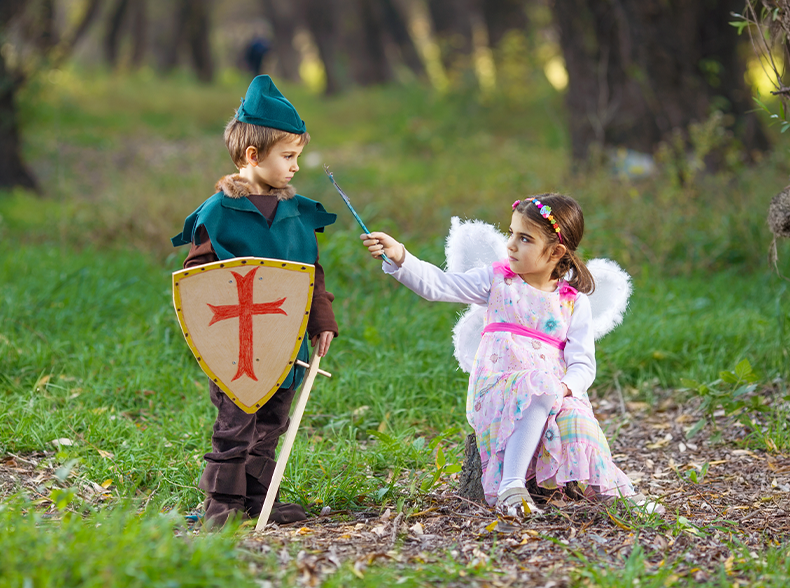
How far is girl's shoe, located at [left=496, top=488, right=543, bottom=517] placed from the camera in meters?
2.75

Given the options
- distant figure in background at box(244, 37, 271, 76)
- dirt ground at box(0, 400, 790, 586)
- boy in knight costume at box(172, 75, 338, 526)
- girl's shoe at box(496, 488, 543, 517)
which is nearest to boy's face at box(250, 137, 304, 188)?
boy in knight costume at box(172, 75, 338, 526)

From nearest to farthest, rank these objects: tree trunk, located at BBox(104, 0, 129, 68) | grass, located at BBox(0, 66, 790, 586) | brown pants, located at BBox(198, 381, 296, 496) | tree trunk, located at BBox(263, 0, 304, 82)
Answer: grass, located at BBox(0, 66, 790, 586)
brown pants, located at BBox(198, 381, 296, 496)
tree trunk, located at BBox(104, 0, 129, 68)
tree trunk, located at BBox(263, 0, 304, 82)

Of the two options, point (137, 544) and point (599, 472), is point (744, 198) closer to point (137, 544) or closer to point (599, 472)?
point (599, 472)

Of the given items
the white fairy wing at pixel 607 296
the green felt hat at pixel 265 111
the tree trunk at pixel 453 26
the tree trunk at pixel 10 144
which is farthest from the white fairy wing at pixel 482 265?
the tree trunk at pixel 453 26

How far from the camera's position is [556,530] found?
2670 millimetres

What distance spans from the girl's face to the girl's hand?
1.40 feet

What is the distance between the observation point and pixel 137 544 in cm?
206

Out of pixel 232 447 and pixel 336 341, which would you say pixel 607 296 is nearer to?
pixel 232 447

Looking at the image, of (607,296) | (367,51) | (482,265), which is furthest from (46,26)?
(367,51)

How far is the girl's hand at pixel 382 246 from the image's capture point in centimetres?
271

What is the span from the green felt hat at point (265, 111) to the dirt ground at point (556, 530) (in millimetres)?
1353

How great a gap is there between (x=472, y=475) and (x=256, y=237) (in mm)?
1205

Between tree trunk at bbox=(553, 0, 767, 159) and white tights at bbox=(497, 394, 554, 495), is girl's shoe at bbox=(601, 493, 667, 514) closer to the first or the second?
white tights at bbox=(497, 394, 554, 495)

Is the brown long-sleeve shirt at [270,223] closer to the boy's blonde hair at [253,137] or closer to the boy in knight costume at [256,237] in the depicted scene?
the boy in knight costume at [256,237]
